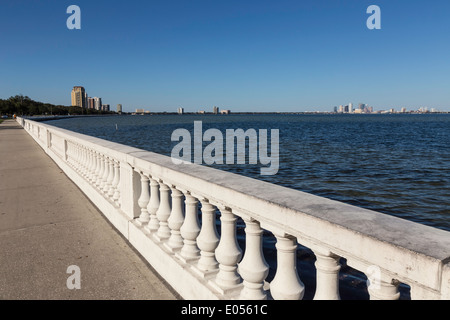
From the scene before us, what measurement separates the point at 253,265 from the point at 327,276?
0.70m

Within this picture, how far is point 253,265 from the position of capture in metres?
2.62

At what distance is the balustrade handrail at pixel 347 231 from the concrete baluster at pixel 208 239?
126mm

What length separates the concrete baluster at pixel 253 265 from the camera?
2588mm

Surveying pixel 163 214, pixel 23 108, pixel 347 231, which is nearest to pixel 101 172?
pixel 163 214

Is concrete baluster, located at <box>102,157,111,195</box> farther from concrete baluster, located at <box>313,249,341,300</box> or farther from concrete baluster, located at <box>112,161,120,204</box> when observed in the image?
concrete baluster, located at <box>313,249,341,300</box>

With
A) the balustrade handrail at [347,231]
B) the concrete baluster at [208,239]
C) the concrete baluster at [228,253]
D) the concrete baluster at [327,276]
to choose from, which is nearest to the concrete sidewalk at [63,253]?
the concrete baluster at [208,239]

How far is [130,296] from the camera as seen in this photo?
3.37m

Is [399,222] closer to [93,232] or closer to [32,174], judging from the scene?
[93,232]

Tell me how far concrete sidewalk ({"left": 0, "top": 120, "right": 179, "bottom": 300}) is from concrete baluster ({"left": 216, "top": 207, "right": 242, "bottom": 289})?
29.8 inches

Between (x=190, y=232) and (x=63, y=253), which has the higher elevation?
(x=190, y=232)

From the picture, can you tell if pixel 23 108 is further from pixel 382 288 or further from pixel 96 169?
pixel 382 288

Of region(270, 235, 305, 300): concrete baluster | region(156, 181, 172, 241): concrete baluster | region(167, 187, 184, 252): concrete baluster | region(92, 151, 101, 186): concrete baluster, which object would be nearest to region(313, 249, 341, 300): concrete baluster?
region(270, 235, 305, 300): concrete baluster
